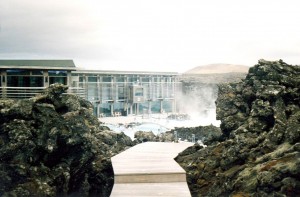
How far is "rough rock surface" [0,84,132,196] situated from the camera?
12.8 m

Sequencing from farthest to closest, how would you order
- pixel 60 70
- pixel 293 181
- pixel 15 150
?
pixel 60 70 < pixel 15 150 < pixel 293 181

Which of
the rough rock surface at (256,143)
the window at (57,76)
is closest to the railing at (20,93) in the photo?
the window at (57,76)

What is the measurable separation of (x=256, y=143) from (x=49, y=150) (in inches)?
279

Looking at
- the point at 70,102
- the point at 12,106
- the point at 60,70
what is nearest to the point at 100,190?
the point at 70,102

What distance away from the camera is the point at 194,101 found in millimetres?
81812

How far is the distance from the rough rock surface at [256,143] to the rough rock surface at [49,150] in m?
3.96

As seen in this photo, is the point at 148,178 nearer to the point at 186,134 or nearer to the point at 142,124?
the point at 186,134

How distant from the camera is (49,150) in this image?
44.1 ft

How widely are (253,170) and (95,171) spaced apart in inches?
314

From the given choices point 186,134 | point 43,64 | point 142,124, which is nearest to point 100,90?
point 142,124

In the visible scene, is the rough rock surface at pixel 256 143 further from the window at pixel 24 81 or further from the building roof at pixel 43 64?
the building roof at pixel 43 64

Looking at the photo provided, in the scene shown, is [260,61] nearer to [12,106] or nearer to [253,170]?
[253,170]

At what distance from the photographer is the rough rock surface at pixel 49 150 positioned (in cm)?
1280

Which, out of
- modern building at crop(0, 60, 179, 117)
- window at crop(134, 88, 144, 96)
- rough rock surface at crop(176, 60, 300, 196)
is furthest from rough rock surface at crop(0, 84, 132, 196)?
window at crop(134, 88, 144, 96)
